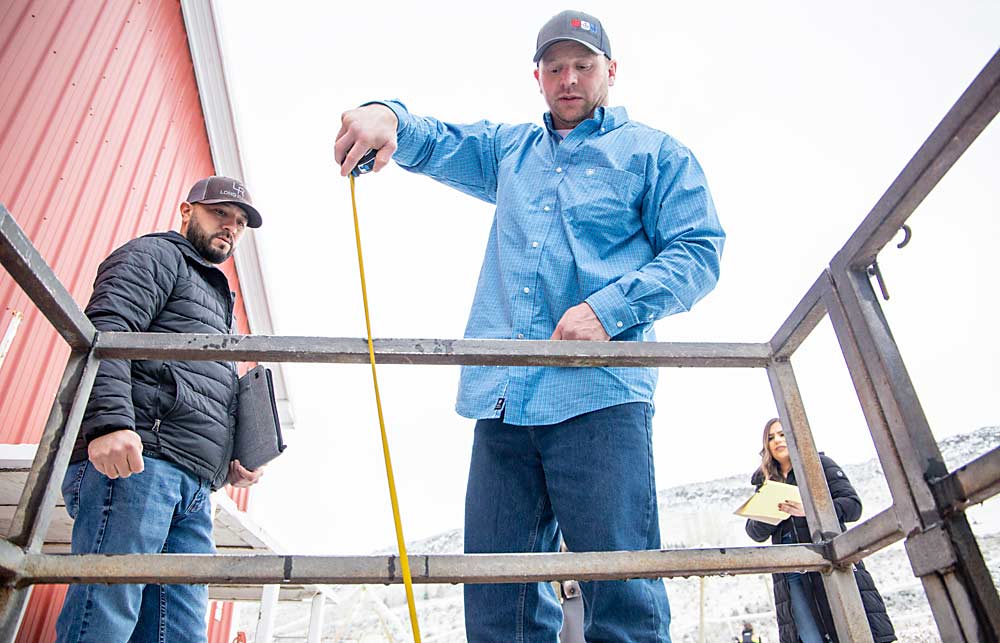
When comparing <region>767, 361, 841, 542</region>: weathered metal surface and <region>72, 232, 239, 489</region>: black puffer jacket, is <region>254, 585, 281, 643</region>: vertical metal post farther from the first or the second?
<region>767, 361, 841, 542</region>: weathered metal surface

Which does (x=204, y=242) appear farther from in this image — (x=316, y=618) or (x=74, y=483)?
(x=316, y=618)

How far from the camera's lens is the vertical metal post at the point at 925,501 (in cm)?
86

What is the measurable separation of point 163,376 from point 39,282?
3.55 ft

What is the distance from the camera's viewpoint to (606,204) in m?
1.75

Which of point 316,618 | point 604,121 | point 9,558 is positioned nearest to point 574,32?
point 604,121

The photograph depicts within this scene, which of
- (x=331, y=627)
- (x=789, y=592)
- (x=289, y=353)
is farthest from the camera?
(x=331, y=627)

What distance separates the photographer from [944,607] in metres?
0.90

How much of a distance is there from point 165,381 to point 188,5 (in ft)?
14.3

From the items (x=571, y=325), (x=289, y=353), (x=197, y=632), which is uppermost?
(x=571, y=325)

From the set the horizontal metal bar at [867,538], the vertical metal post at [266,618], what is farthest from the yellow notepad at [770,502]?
the vertical metal post at [266,618]

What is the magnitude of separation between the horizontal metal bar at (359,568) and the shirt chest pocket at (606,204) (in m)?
0.86

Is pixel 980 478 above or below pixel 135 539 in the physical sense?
below

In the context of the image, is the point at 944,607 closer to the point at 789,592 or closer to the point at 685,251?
the point at 685,251

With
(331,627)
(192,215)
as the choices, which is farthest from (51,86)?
(331,627)
